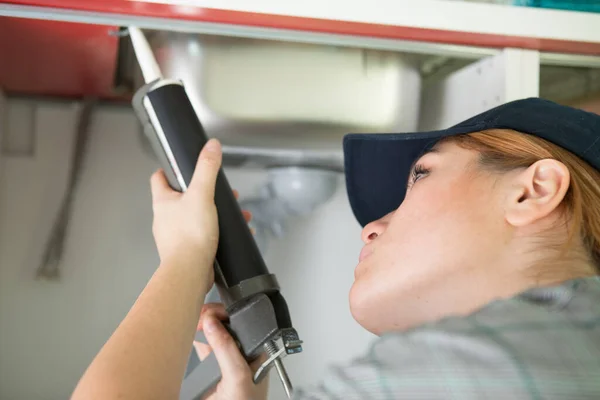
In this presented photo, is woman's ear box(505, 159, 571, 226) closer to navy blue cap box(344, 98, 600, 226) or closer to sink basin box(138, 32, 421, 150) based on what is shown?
navy blue cap box(344, 98, 600, 226)

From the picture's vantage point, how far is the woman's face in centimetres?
52

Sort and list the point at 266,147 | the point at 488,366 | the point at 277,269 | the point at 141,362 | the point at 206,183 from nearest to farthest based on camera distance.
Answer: the point at 488,366 < the point at 141,362 < the point at 206,183 < the point at 266,147 < the point at 277,269

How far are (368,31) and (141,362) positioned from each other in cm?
40

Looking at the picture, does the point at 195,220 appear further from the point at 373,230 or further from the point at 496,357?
the point at 496,357

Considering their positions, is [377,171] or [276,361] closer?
[276,361]

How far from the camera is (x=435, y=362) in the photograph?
42 centimetres

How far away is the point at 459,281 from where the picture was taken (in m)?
0.52

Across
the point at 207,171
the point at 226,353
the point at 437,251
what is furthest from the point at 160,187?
the point at 437,251

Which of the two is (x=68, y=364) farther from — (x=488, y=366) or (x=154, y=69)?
(x=488, y=366)

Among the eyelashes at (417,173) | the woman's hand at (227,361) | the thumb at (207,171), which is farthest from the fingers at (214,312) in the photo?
the eyelashes at (417,173)

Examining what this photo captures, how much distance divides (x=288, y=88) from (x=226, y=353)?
0.32 m

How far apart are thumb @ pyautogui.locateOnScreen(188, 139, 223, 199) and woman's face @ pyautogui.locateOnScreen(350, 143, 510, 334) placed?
0.17 m

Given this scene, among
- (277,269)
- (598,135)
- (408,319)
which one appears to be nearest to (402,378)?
(408,319)

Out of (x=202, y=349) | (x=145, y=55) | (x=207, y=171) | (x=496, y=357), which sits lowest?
(x=202, y=349)
